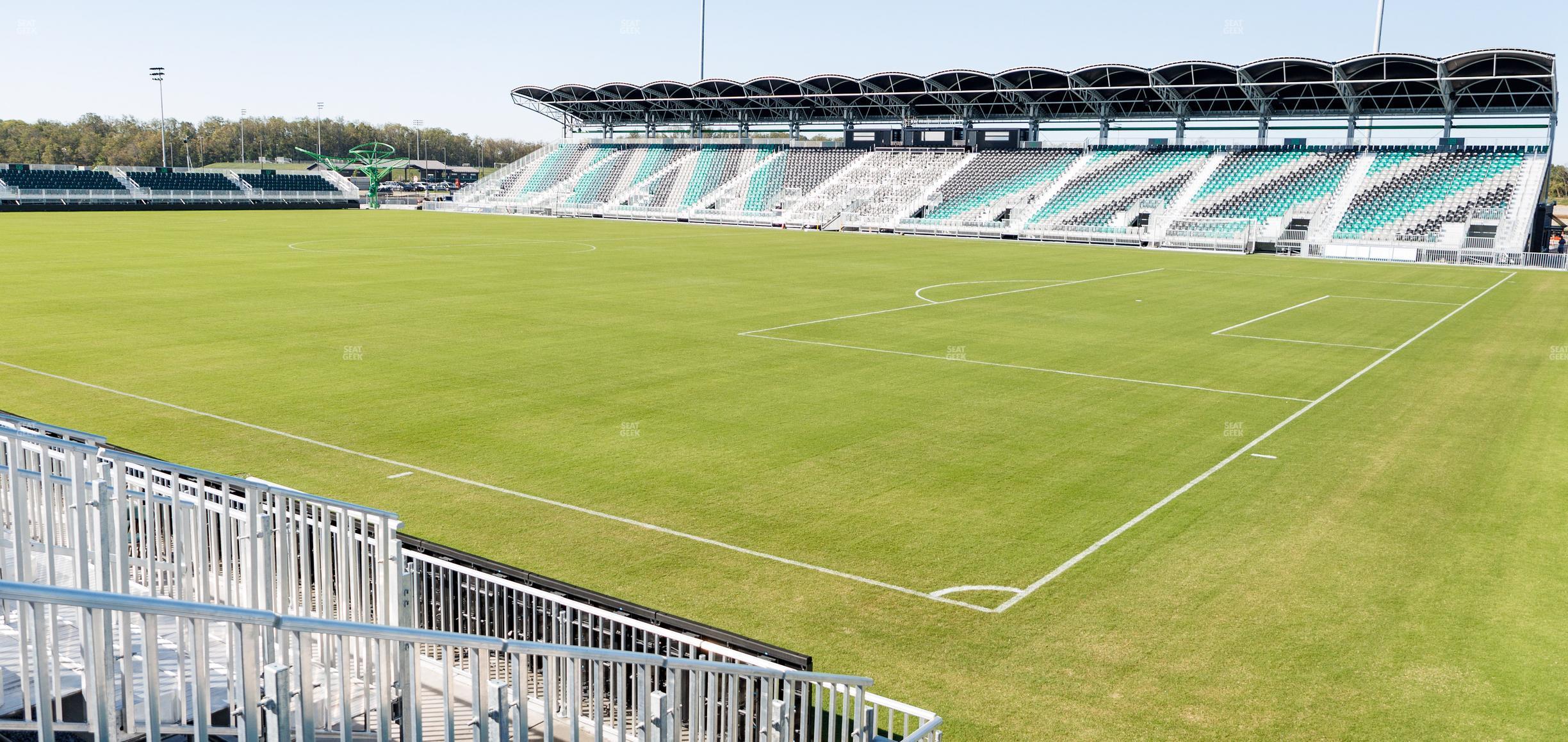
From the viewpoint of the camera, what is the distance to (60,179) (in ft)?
276

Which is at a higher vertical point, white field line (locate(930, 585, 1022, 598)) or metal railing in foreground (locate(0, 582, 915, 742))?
metal railing in foreground (locate(0, 582, 915, 742))

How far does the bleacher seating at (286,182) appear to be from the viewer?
9800 centimetres

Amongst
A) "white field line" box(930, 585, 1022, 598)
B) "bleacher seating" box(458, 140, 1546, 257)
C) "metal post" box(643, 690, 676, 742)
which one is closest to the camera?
"metal post" box(643, 690, 676, 742)

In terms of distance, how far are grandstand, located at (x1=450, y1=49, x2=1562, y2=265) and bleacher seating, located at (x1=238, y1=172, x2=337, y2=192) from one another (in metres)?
14.0

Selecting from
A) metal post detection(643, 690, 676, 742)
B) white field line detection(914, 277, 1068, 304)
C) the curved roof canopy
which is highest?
the curved roof canopy

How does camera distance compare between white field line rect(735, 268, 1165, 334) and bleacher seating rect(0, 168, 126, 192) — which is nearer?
white field line rect(735, 268, 1165, 334)

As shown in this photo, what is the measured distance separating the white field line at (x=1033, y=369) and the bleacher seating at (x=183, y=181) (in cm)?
7990

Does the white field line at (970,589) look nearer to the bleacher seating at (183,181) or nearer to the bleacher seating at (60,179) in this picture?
the bleacher seating at (60,179)

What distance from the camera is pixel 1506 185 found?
198 feet

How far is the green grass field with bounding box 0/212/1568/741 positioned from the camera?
9.48 meters

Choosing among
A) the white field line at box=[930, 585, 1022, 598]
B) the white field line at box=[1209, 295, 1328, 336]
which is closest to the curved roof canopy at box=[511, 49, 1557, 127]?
the white field line at box=[1209, 295, 1328, 336]

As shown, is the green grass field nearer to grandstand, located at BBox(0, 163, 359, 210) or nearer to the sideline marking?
the sideline marking

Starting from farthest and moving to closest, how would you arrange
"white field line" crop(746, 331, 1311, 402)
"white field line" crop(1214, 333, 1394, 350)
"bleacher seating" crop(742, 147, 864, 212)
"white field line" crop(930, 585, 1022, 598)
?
"bleacher seating" crop(742, 147, 864, 212), "white field line" crop(1214, 333, 1394, 350), "white field line" crop(746, 331, 1311, 402), "white field line" crop(930, 585, 1022, 598)

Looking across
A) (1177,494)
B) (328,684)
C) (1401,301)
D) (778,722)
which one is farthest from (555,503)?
(1401,301)
